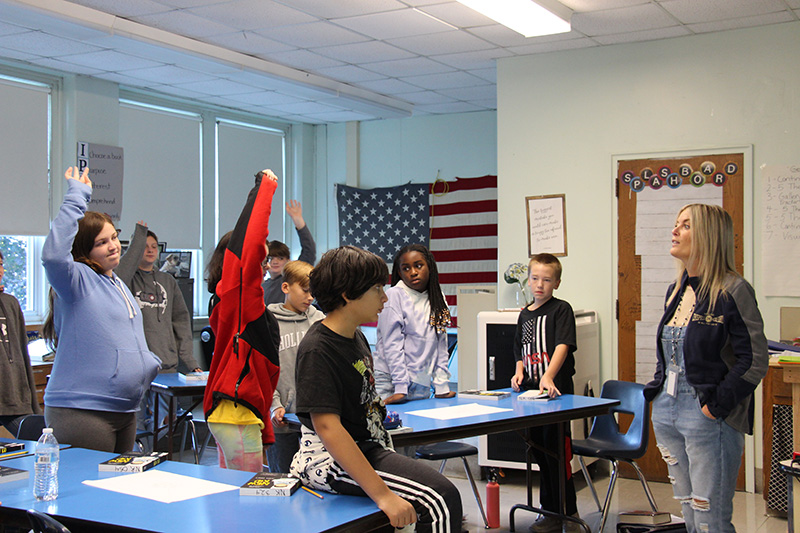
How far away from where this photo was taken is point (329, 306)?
2.25 m

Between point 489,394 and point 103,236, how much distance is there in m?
1.93

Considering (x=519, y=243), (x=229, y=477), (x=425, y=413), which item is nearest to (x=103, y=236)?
(x=229, y=477)

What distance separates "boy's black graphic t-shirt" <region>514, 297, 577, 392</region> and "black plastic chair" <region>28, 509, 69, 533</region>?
2.75m

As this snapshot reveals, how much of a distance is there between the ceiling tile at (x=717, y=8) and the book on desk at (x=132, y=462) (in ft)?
12.6

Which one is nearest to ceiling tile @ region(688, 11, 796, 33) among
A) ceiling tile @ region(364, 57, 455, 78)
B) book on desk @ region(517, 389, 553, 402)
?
ceiling tile @ region(364, 57, 455, 78)

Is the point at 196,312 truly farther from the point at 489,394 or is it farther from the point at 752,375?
the point at 752,375

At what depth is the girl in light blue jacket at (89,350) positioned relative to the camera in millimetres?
2756

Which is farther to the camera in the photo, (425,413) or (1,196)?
(1,196)

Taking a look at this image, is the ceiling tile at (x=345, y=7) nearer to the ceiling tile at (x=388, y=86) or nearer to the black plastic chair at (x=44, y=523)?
the ceiling tile at (x=388, y=86)

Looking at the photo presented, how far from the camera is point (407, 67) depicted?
20.7 ft

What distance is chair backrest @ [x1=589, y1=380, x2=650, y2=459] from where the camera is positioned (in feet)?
13.3

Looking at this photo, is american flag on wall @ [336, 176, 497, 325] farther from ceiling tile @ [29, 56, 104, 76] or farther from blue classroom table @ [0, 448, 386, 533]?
blue classroom table @ [0, 448, 386, 533]

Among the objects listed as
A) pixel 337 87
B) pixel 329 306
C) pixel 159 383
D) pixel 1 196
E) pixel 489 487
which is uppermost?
pixel 337 87

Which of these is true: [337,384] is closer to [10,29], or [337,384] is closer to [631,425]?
[631,425]
